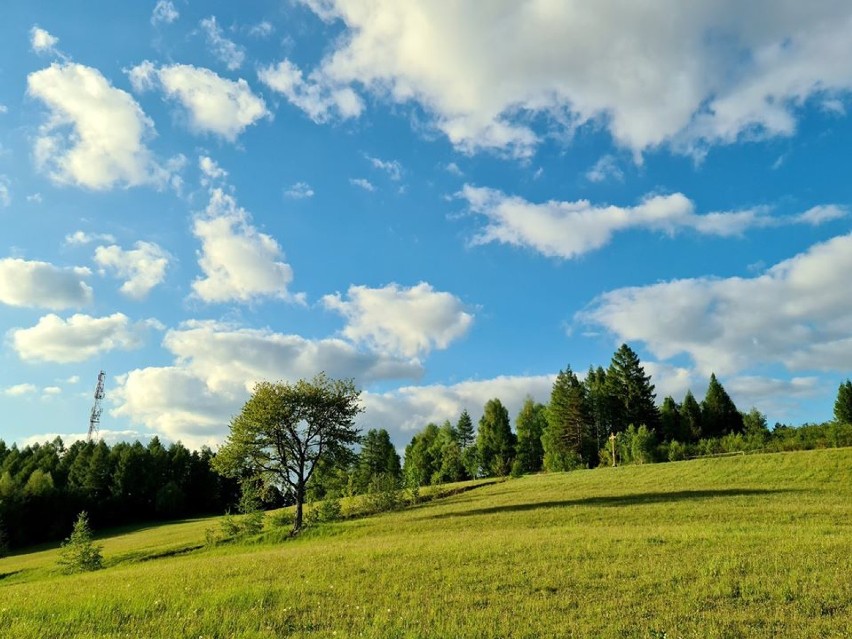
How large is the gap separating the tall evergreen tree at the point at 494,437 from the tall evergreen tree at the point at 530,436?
263 cm

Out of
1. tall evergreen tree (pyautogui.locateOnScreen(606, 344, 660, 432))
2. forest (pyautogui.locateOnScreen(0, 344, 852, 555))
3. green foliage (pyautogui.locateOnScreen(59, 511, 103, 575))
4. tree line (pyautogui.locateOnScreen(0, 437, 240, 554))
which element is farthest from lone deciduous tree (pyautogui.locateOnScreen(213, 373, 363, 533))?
tall evergreen tree (pyautogui.locateOnScreen(606, 344, 660, 432))

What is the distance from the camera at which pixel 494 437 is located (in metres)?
125

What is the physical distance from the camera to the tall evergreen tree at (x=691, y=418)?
121m

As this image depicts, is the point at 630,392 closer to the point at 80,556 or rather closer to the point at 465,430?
the point at 465,430

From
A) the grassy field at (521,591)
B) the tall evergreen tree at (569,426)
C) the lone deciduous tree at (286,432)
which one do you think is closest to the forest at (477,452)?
the tall evergreen tree at (569,426)

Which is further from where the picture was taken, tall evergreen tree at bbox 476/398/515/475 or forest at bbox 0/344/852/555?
tall evergreen tree at bbox 476/398/515/475

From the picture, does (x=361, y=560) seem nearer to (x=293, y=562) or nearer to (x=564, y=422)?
(x=293, y=562)

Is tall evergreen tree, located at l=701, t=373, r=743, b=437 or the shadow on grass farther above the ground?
tall evergreen tree, located at l=701, t=373, r=743, b=437

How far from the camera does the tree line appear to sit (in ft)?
309

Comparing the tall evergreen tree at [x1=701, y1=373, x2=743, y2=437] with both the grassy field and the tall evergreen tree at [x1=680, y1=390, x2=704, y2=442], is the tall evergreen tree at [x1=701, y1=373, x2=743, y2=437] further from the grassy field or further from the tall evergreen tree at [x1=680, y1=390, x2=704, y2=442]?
the grassy field

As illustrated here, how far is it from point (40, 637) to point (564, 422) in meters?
108

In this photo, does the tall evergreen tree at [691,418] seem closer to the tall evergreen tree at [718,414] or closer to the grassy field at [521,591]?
the tall evergreen tree at [718,414]

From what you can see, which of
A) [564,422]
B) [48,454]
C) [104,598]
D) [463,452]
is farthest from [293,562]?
[48,454]

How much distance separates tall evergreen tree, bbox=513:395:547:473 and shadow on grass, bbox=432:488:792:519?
73384 millimetres
